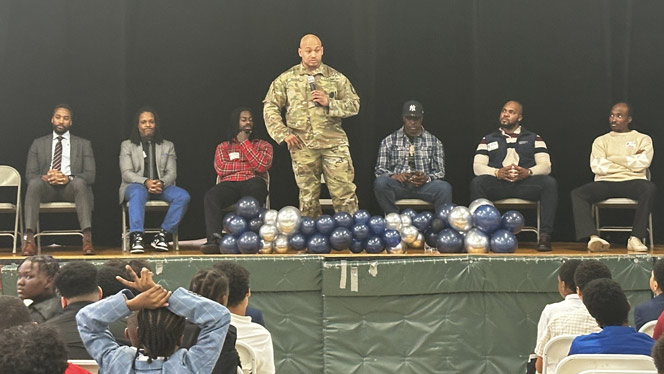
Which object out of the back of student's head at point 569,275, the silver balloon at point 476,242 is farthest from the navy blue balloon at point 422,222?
the back of student's head at point 569,275

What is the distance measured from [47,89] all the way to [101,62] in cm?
55

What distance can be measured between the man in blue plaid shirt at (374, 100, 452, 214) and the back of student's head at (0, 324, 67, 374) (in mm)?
5443

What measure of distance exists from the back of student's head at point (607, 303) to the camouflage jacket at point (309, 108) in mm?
4006

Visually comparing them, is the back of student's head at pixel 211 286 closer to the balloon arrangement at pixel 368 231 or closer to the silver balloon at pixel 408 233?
the balloon arrangement at pixel 368 231

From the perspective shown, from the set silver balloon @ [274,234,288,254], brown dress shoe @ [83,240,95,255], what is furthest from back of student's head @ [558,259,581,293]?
brown dress shoe @ [83,240,95,255]

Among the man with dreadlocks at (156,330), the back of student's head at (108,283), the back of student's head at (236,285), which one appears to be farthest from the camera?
the back of student's head at (108,283)

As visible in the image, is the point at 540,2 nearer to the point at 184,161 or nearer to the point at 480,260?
the point at 480,260

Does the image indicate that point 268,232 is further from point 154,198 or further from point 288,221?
point 154,198

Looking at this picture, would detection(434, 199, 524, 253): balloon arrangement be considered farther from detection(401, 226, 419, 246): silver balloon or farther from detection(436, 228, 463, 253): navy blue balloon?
detection(401, 226, 419, 246): silver balloon

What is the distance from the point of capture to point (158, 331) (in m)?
2.94

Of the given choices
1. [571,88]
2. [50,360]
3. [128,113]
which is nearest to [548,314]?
[50,360]

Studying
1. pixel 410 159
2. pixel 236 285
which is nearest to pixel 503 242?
pixel 410 159

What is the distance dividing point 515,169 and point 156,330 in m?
5.13

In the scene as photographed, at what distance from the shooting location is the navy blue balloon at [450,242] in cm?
720
